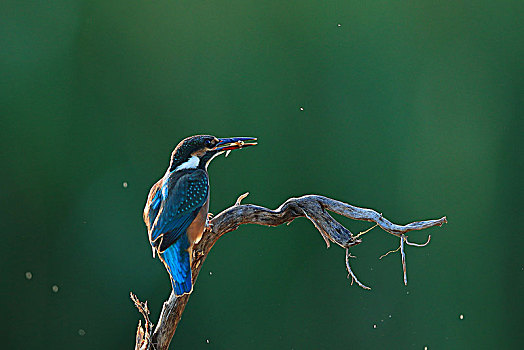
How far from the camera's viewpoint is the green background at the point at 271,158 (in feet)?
6.00

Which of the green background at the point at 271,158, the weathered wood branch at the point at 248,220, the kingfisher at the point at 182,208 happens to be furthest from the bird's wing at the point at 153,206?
the green background at the point at 271,158

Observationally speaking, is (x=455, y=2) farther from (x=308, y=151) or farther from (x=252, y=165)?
(x=252, y=165)

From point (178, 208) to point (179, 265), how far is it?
0.11 m

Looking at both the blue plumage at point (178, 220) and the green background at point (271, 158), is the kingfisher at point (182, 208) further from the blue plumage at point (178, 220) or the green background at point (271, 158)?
the green background at point (271, 158)

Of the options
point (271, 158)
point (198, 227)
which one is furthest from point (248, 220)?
point (271, 158)

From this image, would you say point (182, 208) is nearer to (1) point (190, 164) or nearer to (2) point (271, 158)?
(1) point (190, 164)

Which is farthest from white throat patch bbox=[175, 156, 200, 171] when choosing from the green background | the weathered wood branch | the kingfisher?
the green background

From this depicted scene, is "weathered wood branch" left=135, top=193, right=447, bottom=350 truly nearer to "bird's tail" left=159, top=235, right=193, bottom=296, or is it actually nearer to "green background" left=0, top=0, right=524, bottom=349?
"bird's tail" left=159, top=235, right=193, bottom=296

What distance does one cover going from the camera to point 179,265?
3.75 feet

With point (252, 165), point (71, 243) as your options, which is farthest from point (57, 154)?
point (252, 165)

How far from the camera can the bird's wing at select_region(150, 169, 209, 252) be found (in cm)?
114

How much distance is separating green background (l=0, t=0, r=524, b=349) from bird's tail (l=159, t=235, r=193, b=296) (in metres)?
0.70

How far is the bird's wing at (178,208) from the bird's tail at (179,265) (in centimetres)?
2

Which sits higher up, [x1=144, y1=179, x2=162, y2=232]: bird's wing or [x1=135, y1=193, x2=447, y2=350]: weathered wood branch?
[x1=144, y1=179, x2=162, y2=232]: bird's wing
